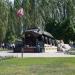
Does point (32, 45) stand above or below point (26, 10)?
below

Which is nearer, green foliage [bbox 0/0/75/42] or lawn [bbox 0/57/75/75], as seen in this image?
lawn [bbox 0/57/75/75]

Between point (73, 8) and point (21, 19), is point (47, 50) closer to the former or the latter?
point (21, 19)

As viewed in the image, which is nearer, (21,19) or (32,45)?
(32,45)

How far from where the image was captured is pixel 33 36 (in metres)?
48.8

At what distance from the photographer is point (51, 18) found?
7506cm

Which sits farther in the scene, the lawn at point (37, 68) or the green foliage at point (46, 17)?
the green foliage at point (46, 17)

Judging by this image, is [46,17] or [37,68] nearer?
[37,68]

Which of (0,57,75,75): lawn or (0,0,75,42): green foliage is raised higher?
(0,0,75,42): green foliage

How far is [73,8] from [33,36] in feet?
82.3

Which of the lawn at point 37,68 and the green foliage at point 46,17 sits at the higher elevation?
the green foliage at point 46,17

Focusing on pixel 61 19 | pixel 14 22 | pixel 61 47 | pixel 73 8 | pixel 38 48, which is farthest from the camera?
pixel 61 19

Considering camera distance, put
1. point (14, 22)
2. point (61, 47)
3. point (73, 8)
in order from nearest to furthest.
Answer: point (61, 47) → point (14, 22) → point (73, 8)

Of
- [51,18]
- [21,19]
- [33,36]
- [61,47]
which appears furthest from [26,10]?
[33,36]

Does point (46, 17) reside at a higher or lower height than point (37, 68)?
higher
